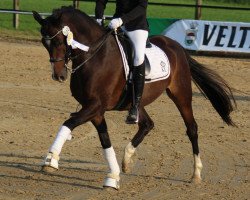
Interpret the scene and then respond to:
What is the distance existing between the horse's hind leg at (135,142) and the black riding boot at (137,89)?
536 mm

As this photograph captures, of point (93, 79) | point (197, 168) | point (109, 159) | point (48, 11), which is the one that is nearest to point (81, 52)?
point (93, 79)

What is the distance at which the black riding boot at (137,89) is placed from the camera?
951 centimetres

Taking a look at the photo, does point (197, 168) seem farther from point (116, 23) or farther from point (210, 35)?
point (210, 35)

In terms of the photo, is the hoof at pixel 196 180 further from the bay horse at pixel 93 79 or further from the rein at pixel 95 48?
the rein at pixel 95 48

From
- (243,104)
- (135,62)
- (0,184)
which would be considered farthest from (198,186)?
(243,104)

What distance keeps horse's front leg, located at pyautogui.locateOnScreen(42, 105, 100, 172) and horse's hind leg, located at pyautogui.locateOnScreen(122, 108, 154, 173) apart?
129 cm

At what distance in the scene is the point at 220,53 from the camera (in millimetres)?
24062

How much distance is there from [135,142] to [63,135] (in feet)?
6.06

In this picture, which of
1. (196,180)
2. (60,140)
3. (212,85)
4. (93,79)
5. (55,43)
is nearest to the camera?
(60,140)

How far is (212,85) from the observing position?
428 inches

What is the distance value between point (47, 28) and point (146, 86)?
72.2 inches

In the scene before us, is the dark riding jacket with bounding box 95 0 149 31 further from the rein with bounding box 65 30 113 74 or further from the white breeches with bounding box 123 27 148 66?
the rein with bounding box 65 30 113 74

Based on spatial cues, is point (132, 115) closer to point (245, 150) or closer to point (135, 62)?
point (135, 62)

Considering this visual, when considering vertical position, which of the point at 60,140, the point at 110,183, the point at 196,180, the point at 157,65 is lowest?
the point at 196,180
